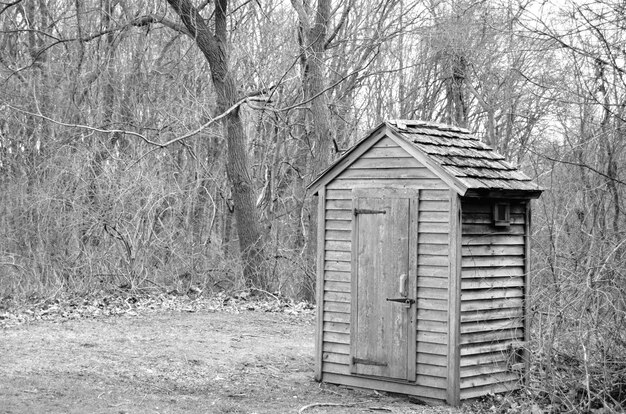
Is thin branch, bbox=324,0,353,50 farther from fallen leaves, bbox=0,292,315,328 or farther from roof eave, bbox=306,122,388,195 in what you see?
roof eave, bbox=306,122,388,195

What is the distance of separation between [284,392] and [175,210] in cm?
929

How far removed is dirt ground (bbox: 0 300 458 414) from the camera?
913 cm

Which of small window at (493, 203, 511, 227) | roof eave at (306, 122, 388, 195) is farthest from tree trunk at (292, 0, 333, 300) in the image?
small window at (493, 203, 511, 227)

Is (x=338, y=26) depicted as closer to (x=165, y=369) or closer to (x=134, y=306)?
(x=134, y=306)

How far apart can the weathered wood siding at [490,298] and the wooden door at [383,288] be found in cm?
57

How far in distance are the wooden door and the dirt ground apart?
17.2 inches

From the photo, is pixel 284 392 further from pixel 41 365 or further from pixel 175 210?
pixel 175 210

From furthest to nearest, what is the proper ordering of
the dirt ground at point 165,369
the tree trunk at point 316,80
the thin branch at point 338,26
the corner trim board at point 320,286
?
the thin branch at point 338,26, the tree trunk at point 316,80, the corner trim board at point 320,286, the dirt ground at point 165,369

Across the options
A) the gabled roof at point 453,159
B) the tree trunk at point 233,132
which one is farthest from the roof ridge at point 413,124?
the tree trunk at point 233,132

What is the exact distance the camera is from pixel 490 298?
9.84m

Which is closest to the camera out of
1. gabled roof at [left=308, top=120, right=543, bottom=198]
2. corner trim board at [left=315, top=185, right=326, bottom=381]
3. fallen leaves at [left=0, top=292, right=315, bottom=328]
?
gabled roof at [left=308, top=120, right=543, bottom=198]

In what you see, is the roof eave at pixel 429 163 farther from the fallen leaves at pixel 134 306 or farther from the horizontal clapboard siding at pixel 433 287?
the fallen leaves at pixel 134 306

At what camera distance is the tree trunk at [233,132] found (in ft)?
60.1

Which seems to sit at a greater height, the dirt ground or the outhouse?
the outhouse
